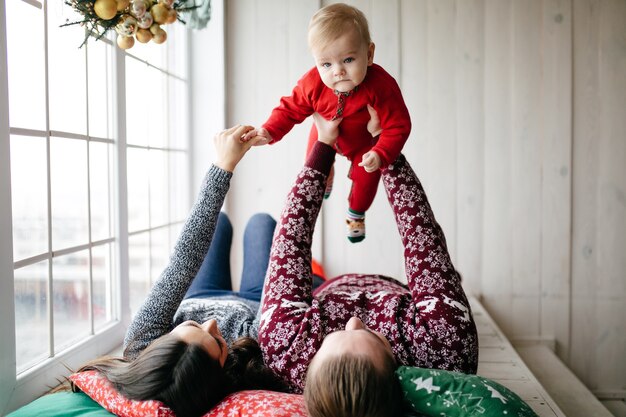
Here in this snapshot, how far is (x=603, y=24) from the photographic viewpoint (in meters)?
3.01

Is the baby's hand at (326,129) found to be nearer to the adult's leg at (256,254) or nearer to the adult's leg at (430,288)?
the adult's leg at (430,288)

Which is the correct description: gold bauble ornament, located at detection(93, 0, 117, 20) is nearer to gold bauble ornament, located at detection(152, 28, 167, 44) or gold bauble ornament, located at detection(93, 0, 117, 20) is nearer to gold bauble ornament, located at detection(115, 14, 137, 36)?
gold bauble ornament, located at detection(115, 14, 137, 36)

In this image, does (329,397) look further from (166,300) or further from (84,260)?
(84,260)

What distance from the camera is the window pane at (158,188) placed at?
2.81 meters

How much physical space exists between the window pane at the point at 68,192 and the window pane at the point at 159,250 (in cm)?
73

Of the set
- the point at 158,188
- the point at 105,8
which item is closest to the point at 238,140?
the point at 105,8

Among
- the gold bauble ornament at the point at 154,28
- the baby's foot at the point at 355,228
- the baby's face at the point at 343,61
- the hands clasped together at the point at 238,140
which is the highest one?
the gold bauble ornament at the point at 154,28

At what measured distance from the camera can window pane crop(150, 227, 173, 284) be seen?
Result: 9.16 ft

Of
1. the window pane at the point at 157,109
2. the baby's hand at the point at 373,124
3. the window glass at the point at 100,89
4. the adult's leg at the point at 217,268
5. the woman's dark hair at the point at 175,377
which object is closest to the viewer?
the woman's dark hair at the point at 175,377

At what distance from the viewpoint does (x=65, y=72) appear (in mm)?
1906

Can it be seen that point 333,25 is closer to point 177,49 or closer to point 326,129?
point 326,129

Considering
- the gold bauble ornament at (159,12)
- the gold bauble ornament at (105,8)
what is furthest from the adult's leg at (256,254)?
the gold bauble ornament at (105,8)

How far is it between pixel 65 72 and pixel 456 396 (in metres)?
1.56

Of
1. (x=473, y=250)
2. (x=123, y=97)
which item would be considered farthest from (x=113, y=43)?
(x=473, y=250)
